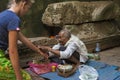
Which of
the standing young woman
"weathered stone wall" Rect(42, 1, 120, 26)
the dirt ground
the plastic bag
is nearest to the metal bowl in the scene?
the plastic bag

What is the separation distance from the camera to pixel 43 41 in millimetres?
5820

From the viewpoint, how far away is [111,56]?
251 inches

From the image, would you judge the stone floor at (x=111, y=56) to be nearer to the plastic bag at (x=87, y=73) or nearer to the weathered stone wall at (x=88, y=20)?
the weathered stone wall at (x=88, y=20)

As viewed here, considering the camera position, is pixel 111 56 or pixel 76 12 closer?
pixel 111 56

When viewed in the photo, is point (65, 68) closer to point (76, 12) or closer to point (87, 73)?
point (87, 73)

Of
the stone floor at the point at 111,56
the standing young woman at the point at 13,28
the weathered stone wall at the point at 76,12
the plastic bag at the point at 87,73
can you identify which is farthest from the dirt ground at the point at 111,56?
the standing young woman at the point at 13,28

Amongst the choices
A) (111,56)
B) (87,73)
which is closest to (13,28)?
(87,73)

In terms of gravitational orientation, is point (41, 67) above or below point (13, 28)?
below

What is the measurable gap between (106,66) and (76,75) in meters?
0.78

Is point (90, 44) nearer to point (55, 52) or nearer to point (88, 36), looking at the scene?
point (88, 36)

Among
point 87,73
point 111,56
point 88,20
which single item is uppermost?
point 88,20

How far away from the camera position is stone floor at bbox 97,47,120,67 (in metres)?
5.88

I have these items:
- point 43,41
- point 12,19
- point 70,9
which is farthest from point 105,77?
point 70,9

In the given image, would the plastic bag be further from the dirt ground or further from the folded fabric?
the dirt ground
